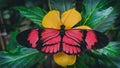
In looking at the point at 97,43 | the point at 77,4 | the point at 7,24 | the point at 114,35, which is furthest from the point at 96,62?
the point at 7,24

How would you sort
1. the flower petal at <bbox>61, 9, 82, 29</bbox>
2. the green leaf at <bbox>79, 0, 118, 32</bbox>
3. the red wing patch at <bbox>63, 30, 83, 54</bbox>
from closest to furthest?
1. the red wing patch at <bbox>63, 30, 83, 54</bbox>
2. the flower petal at <bbox>61, 9, 82, 29</bbox>
3. the green leaf at <bbox>79, 0, 118, 32</bbox>

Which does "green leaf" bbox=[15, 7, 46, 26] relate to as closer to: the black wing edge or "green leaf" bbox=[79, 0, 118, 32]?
"green leaf" bbox=[79, 0, 118, 32]

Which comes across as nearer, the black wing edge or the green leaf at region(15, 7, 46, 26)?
→ the black wing edge

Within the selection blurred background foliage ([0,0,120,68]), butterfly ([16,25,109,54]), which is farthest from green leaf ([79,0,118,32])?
butterfly ([16,25,109,54])

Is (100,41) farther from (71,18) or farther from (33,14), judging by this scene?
(33,14)

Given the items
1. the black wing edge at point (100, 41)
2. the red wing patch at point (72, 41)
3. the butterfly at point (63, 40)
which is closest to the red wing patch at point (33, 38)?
the butterfly at point (63, 40)

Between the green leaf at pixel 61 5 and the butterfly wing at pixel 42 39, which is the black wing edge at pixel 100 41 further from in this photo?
the green leaf at pixel 61 5

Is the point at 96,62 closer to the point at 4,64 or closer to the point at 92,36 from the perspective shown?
the point at 92,36

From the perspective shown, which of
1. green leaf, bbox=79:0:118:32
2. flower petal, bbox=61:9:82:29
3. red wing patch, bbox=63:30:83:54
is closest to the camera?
red wing patch, bbox=63:30:83:54

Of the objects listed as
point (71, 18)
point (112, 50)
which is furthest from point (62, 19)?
point (112, 50)
